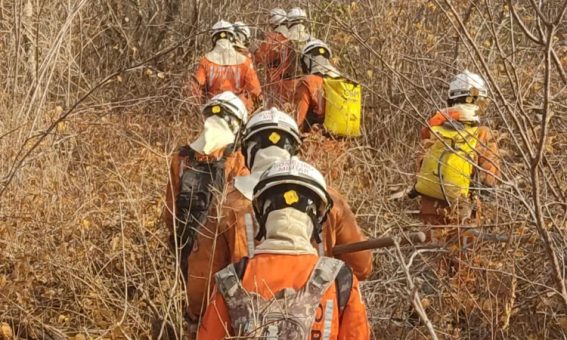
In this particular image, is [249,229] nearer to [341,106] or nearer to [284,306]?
[284,306]

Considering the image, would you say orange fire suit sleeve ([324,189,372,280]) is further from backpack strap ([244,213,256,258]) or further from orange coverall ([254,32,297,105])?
orange coverall ([254,32,297,105])

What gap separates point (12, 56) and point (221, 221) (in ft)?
13.9

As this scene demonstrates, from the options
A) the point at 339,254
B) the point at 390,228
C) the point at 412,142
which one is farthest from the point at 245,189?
the point at 412,142

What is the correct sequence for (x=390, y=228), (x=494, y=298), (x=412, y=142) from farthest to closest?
(x=412, y=142) → (x=390, y=228) → (x=494, y=298)

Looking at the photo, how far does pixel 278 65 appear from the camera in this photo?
9922 millimetres

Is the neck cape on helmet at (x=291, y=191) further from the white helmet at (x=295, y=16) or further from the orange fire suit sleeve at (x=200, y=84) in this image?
the white helmet at (x=295, y=16)

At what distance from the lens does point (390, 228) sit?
561cm

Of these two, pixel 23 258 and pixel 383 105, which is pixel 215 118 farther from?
pixel 383 105

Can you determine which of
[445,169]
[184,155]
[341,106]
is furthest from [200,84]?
[184,155]

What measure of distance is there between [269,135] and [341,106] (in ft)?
12.4

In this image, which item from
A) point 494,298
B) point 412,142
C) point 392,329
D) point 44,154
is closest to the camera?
point 494,298

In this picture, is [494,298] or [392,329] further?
[392,329]

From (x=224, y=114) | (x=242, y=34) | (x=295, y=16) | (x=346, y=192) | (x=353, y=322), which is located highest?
(x=295, y=16)

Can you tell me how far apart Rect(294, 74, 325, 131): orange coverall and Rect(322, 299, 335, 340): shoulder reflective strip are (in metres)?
4.92
